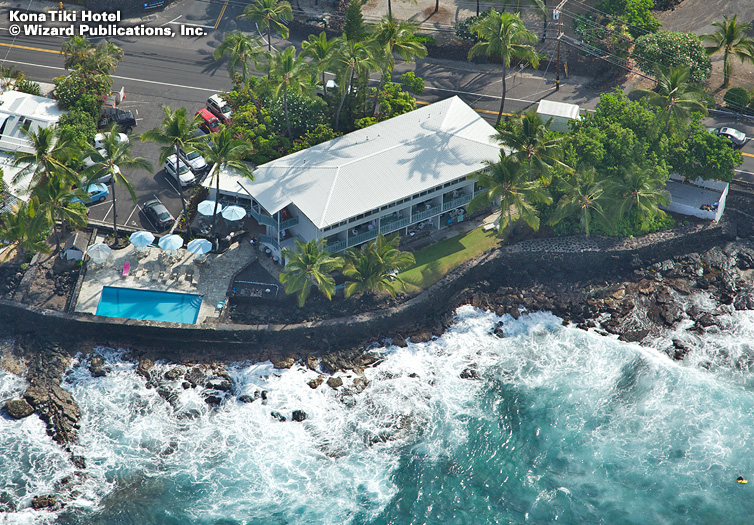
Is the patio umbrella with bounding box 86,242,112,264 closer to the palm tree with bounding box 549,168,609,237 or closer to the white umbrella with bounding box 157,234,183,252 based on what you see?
the white umbrella with bounding box 157,234,183,252

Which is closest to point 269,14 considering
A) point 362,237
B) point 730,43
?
point 362,237

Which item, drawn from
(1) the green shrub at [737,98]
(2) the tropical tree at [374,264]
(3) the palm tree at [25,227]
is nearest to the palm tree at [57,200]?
(3) the palm tree at [25,227]

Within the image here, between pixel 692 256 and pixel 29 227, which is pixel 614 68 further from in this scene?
pixel 29 227

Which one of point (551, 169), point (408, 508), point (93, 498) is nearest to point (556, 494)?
point (408, 508)

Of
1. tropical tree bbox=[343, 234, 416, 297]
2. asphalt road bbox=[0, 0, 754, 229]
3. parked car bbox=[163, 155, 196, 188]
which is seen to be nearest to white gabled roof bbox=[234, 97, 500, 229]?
tropical tree bbox=[343, 234, 416, 297]

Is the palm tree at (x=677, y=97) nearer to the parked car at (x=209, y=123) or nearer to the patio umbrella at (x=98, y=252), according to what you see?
the parked car at (x=209, y=123)

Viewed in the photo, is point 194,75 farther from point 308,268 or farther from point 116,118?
point 308,268
